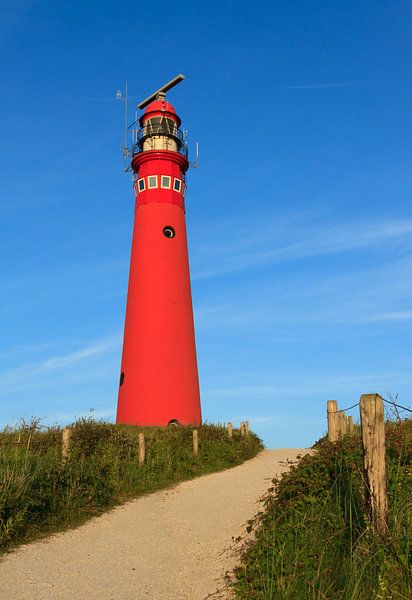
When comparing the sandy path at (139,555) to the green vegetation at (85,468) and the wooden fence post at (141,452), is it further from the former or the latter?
the wooden fence post at (141,452)

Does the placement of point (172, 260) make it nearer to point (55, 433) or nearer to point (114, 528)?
point (55, 433)

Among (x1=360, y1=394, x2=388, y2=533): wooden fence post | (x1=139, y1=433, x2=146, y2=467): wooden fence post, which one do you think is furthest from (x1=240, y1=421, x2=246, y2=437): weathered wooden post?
(x1=360, y1=394, x2=388, y2=533): wooden fence post

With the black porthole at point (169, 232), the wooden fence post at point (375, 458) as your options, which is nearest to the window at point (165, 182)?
the black porthole at point (169, 232)

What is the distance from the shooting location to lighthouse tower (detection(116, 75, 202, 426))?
24594 millimetres

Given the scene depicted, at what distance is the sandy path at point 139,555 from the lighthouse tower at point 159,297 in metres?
10.6

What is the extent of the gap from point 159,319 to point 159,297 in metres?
1.07

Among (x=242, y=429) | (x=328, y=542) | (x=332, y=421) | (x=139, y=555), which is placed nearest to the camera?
(x=328, y=542)

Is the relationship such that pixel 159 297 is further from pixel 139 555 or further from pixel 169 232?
pixel 139 555

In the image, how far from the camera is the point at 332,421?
1439 cm

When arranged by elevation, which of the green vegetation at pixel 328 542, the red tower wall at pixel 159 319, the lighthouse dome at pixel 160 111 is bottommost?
the green vegetation at pixel 328 542

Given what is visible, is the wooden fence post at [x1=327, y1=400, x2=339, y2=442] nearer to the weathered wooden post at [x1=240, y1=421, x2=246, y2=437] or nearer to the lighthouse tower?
the lighthouse tower

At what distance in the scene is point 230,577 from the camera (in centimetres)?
769

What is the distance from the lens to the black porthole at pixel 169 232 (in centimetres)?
2650

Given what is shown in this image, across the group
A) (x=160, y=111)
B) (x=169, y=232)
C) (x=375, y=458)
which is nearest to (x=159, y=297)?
(x=169, y=232)
